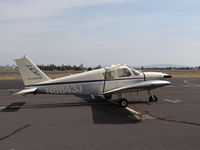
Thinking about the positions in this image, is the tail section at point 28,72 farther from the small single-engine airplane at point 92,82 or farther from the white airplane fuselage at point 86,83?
the white airplane fuselage at point 86,83

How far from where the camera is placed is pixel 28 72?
10977 mm

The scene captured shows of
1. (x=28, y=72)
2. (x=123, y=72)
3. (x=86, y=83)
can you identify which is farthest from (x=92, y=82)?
(x=28, y=72)

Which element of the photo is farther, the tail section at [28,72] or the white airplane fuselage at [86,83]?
the white airplane fuselage at [86,83]

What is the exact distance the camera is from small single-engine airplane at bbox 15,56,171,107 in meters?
10.8

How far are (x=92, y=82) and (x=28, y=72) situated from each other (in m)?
3.68

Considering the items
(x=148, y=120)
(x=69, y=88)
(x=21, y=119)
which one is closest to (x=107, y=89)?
(x=69, y=88)

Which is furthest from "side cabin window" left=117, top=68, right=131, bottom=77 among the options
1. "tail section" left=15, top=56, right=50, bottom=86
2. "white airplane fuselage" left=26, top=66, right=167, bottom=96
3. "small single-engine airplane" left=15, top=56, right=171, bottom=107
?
"tail section" left=15, top=56, right=50, bottom=86

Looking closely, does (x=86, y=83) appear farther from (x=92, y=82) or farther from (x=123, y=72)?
(x=123, y=72)

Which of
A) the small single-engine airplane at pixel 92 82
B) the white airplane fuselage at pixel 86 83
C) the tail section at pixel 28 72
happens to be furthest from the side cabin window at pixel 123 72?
the tail section at pixel 28 72

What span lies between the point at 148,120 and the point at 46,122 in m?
4.14

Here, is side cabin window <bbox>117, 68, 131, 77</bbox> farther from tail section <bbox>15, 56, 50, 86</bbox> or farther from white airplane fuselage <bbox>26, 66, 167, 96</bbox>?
tail section <bbox>15, 56, 50, 86</bbox>

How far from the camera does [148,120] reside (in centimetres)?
786

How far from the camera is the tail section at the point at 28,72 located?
1084cm

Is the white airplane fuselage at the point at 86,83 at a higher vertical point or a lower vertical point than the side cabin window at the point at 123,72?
lower
